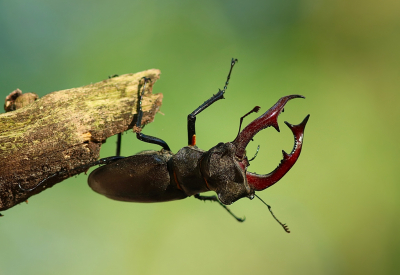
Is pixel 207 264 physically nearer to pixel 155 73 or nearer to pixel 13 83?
pixel 155 73

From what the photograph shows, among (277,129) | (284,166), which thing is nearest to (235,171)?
(284,166)

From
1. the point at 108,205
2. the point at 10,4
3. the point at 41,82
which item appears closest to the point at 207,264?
the point at 108,205

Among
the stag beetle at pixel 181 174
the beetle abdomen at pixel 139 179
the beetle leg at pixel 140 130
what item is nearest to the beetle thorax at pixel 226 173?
the stag beetle at pixel 181 174

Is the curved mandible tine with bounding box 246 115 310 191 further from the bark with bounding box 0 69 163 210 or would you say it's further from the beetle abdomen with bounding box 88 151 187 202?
the bark with bounding box 0 69 163 210

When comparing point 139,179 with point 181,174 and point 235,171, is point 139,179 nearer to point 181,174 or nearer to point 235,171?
point 181,174

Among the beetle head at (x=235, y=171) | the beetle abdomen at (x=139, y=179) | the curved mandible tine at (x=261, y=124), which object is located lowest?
the beetle abdomen at (x=139, y=179)

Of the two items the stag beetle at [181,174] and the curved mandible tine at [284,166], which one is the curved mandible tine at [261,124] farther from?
the curved mandible tine at [284,166]

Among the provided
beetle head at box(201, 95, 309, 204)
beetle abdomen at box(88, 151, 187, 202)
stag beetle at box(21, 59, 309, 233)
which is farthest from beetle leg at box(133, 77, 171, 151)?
beetle head at box(201, 95, 309, 204)
